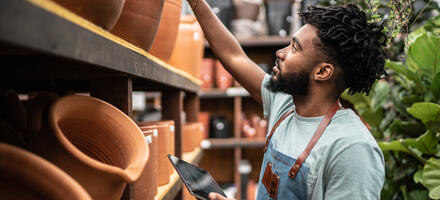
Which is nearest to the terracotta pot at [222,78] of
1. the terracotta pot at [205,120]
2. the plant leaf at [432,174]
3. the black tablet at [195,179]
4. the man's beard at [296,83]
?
the terracotta pot at [205,120]

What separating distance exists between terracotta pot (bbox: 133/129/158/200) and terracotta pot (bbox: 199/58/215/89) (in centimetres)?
244

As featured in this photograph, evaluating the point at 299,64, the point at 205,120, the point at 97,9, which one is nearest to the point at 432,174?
the point at 299,64

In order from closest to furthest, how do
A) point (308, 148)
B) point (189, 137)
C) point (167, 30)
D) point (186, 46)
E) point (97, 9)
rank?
point (97, 9)
point (308, 148)
point (167, 30)
point (186, 46)
point (189, 137)

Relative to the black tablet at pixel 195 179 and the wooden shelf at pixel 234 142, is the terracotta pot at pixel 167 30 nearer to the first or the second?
the black tablet at pixel 195 179

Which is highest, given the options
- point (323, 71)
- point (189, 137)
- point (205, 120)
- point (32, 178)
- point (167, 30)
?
point (167, 30)

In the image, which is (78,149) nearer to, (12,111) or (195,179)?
(12,111)

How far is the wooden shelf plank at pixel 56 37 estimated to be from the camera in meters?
0.41

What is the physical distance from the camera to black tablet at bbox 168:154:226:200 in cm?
Result: 93

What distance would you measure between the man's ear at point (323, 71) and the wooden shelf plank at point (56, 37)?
0.64 meters

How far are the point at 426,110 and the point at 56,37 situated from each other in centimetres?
158

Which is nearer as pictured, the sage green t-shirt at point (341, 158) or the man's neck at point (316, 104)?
the sage green t-shirt at point (341, 158)

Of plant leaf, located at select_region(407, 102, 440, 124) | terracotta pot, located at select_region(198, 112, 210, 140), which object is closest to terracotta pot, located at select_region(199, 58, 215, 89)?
terracotta pot, located at select_region(198, 112, 210, 140)

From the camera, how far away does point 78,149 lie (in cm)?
73

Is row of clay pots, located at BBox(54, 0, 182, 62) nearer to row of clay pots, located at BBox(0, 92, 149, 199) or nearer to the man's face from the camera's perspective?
row of clay pots, located at BBox(0, 92, 149, 199)
